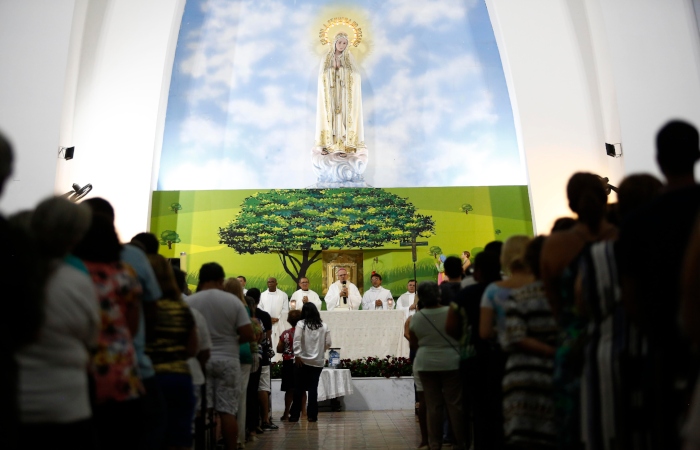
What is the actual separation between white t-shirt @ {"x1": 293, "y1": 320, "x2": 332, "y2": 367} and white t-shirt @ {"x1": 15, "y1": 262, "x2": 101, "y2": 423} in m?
6.99

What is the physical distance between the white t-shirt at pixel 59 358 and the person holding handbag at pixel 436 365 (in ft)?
11.5

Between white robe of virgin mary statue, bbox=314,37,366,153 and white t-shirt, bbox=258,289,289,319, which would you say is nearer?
white t-shirt, bbox=258,289,289,319

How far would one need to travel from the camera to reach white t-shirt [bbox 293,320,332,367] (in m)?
9.47

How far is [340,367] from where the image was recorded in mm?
11266

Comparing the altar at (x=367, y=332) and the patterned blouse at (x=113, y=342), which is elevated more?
the altar at (x=367, y=332)

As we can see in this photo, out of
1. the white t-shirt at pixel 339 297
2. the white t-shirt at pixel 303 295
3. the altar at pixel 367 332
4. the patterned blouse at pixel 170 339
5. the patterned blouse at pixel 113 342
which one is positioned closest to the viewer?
the patterned blouse at pixel 113 342

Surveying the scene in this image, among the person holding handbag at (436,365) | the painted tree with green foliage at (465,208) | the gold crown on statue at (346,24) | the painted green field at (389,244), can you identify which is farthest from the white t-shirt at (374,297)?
the person holding handbag at (436,365)

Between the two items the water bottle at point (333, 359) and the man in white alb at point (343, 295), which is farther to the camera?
the man in white alb at point (343, 295)

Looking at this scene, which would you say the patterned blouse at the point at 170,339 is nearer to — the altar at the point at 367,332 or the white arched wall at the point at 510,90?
the altar at the point at 367,332

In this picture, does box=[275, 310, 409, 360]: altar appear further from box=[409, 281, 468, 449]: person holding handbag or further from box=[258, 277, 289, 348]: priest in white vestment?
box=[409, 281, 468, 449]: person holding handbag

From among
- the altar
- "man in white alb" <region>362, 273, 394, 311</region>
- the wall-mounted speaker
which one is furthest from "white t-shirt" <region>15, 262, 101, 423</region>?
the wall-mounted speaker

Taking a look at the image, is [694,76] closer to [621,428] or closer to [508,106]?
[508,106]

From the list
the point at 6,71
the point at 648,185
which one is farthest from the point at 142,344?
the point at 6,71

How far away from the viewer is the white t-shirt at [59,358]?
236 centimetres
